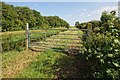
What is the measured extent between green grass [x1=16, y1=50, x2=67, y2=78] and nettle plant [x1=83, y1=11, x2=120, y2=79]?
5.61ft

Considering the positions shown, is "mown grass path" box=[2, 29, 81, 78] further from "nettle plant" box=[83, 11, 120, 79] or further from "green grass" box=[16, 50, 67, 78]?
"nettle plant" box=[83, 11, 120, 79]

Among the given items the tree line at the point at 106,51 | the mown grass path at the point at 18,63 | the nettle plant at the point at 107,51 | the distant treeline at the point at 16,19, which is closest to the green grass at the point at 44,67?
the mown grass path at the point at 18,63

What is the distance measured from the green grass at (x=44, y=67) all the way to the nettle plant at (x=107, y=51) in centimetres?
171

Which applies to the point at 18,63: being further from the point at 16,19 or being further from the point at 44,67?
the point at 16,19

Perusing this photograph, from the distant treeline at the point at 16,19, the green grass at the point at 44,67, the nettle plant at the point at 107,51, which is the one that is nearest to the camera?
the nettle plant at the point at 107,51

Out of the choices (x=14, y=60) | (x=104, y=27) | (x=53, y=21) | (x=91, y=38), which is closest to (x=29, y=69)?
(x=14, y=60)

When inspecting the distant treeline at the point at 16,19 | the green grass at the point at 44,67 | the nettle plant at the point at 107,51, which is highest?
the distant treeline at the point at 16,19

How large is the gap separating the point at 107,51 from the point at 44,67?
309cm

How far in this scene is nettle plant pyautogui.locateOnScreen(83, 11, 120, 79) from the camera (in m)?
7.43

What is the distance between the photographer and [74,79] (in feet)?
29.2

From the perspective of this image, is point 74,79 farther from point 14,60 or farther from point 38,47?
point 38,47

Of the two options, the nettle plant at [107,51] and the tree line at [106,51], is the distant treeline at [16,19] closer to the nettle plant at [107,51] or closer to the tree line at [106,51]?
the tree line at [106,51]

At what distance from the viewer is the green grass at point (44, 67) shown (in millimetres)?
8914

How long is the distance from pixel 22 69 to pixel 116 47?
4203 millimetres
